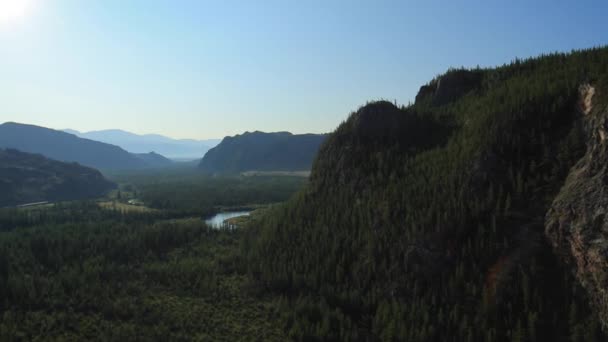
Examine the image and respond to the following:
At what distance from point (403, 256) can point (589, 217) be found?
27.3m

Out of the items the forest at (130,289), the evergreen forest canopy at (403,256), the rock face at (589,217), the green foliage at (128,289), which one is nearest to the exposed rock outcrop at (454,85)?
the evergreen forest canopy at (403,256)

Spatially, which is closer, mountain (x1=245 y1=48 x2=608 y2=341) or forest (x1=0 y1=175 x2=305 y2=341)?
mountain (x1=245 y1=48 x2=608 y2=341)

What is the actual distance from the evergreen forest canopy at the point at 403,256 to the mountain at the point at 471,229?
246 mm

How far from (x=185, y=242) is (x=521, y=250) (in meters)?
101

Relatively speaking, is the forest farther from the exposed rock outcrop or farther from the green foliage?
the exposed rock outcrop

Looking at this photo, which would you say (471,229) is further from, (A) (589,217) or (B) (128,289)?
(B) (128,289)

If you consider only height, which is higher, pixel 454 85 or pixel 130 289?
pixel 454 85

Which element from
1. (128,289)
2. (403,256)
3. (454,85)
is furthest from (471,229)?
(128,289)

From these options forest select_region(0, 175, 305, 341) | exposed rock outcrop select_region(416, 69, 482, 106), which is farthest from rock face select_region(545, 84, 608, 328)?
exposed rock outcrop select_region(416, 69, 482, 106)

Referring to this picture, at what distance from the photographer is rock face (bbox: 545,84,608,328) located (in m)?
40.8

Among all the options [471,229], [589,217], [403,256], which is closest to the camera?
[589,217]

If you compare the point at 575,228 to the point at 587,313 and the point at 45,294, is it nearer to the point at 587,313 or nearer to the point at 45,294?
the point at 587,313

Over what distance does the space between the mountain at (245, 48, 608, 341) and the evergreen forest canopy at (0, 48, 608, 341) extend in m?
0.25

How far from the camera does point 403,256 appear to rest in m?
63.2
